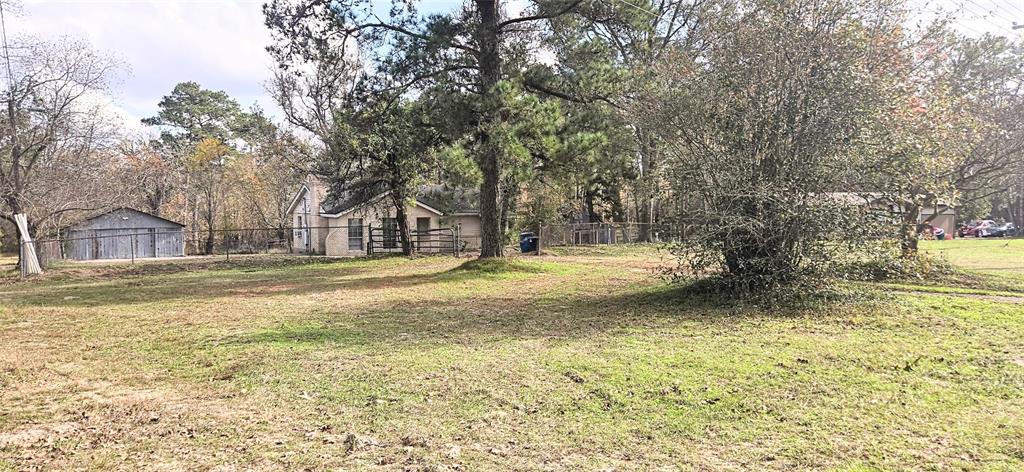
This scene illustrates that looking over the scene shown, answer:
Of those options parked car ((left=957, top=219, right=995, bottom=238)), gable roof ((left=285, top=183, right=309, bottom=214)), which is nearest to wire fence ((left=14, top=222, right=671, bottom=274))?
gable roof ((left=285, top=183, right=309, bottom=214))

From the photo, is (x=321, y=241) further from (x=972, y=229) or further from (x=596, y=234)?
(x=972, y=229)

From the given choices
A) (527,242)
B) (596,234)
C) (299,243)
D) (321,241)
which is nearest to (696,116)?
(527,242)

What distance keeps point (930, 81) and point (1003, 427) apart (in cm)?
908

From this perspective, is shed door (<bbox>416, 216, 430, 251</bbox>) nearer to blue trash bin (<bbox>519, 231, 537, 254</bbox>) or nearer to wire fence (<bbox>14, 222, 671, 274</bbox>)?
wire fence (<bbox>14, 222, 671, 274</bbox>)

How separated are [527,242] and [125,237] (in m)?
19.7

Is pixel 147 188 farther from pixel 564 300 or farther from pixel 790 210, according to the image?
pixel 790 210

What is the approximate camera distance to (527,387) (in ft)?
15.1

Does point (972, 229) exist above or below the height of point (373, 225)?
below

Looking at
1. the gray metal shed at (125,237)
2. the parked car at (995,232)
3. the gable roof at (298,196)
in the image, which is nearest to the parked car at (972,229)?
the parked car at (995,232)

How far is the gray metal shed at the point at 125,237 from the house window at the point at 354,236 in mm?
8812

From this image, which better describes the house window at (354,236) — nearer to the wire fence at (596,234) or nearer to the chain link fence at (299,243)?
the chain link fence at (299,243)

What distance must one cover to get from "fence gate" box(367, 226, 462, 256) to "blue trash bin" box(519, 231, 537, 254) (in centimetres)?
320

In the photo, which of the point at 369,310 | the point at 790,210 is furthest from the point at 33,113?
the point at 790,210

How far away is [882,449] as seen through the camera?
324 centimetres
